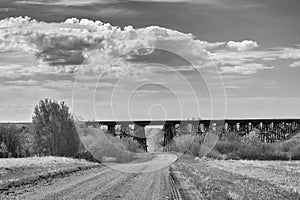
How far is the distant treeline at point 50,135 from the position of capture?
76.8m

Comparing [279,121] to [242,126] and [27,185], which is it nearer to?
[242,126]

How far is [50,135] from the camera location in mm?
77625

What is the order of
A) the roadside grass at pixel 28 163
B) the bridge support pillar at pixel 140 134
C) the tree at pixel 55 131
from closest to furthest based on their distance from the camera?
the roadside grass at pixel 28 163
the tree at pixel 55 131
the bridge support pillar at pixel 140 134

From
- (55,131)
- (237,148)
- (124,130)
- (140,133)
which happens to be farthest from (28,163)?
(140,133)

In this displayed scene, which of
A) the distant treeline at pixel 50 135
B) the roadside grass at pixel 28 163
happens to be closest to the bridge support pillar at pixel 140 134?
the distant treeline at pixel 50 135

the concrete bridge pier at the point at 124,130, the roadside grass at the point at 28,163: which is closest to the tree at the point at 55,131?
the roadside grass at the point at 28,163

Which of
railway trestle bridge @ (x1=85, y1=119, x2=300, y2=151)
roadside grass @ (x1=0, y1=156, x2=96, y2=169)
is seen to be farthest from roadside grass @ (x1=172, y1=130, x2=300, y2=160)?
roadside grass @ (x1=0, y1=156, x2=96, y2=169)

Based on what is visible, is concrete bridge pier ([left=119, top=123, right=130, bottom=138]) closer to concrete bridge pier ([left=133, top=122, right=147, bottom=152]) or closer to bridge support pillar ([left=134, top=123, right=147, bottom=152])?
bridge support pillar ([left=134, top=123, right=147, bottom=152])

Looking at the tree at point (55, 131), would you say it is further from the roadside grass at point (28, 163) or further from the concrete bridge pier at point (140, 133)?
the concrete bridge pier at point (140, 133)

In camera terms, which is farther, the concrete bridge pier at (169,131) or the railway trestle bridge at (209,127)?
the concrete bridge pier at (169,131)

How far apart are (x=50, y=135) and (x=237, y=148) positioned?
54.8 metres

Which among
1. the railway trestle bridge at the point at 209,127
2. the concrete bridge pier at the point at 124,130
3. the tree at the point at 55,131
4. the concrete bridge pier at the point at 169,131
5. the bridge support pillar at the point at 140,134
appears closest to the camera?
the tree at the point at 55,131

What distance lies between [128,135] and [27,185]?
88.8 metres

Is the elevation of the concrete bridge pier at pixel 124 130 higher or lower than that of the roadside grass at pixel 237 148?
higher
